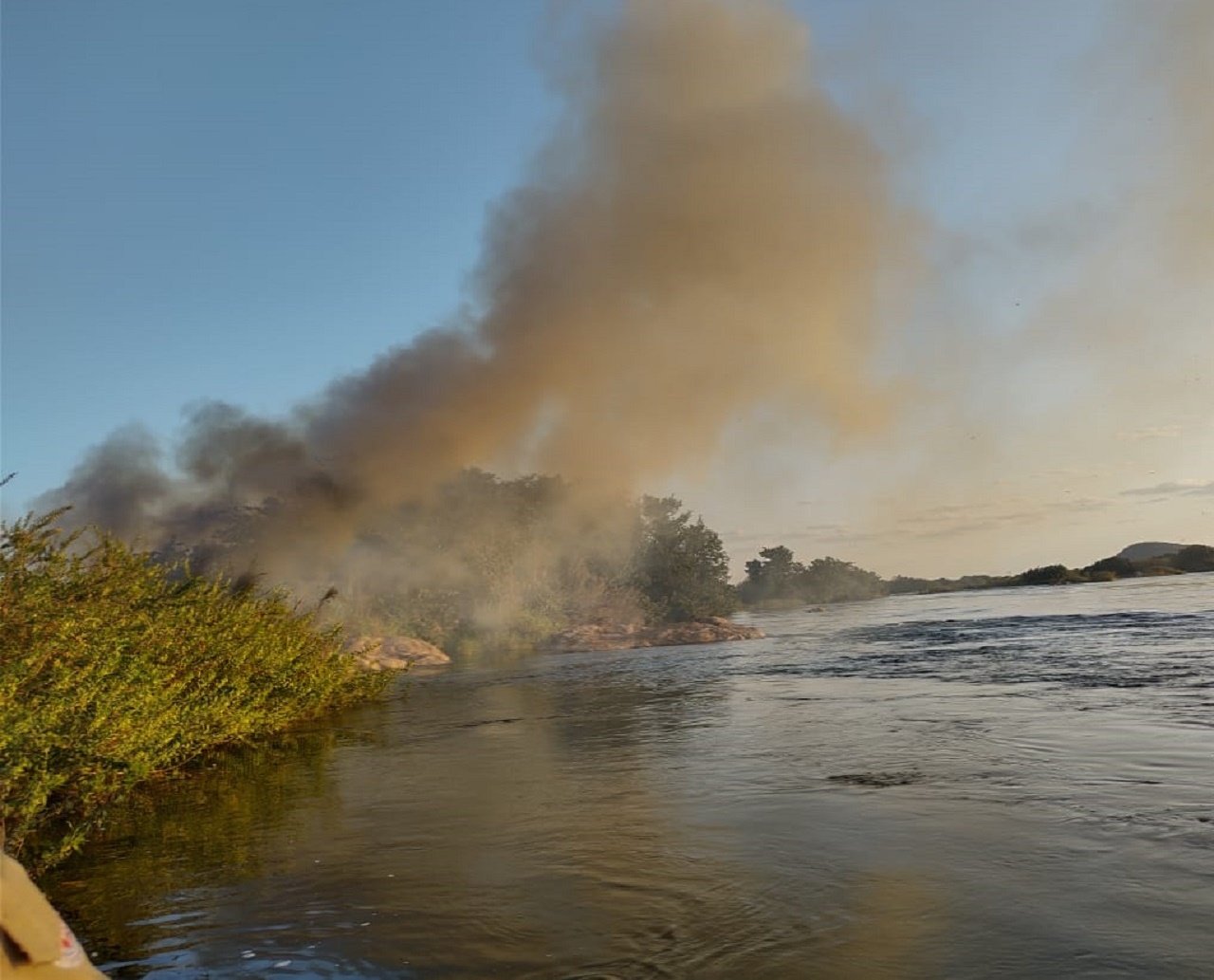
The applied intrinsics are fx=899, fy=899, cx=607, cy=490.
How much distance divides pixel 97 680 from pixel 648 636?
4166 cm

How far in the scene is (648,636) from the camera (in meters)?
47.6

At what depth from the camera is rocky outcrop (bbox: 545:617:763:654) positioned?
44.7m

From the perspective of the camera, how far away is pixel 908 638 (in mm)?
30219

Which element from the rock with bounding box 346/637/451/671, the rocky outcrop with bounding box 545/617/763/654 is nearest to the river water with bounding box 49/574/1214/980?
the rock with bounding box 346/637/451/671

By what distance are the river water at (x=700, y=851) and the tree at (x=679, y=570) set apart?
51797mm

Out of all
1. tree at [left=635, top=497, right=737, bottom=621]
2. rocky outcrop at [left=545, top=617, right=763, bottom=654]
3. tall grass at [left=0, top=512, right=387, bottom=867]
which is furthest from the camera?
tree at [left=635, top=497, right=737, bottom=621]

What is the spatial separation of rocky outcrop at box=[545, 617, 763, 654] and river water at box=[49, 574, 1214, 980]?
31358mm

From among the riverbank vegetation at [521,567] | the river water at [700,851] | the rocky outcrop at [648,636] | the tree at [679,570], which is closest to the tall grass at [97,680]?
the river water at [700,851]

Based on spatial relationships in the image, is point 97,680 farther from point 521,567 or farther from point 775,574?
point 775,574

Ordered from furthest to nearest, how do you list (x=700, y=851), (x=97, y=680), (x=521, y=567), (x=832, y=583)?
(x=832, y=583), (x=521, y=567), (x=97, y=680), (x=700, y=851)

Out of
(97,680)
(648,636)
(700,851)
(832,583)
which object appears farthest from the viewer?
(832,583)

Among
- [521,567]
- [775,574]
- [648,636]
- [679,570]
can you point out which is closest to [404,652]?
[648,636]

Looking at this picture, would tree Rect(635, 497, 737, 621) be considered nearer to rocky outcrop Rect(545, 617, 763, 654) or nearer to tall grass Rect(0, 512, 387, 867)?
rocky outcrop Rect(545, 617, 763, 654)

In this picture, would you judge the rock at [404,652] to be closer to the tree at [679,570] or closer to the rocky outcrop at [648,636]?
the rocky outcrop at [648,636]
